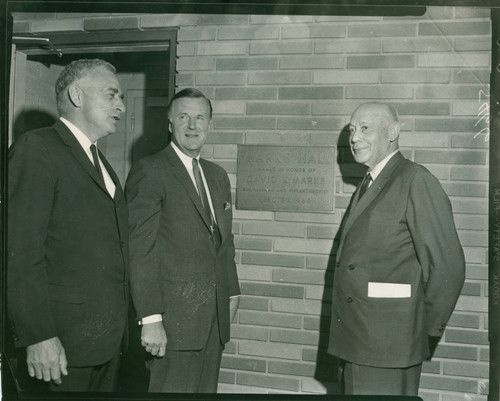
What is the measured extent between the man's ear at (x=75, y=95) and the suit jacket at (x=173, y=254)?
0.34 metres

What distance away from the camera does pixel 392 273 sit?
1.82 meters

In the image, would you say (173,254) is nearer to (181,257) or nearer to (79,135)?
(181,257)

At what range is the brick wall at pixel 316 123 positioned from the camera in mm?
1864

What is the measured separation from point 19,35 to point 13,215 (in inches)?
33.0

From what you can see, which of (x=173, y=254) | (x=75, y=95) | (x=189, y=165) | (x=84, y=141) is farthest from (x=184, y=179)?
(x=75, y=95)

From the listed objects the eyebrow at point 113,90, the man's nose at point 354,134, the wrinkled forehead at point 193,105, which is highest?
the eyebrow at point 113,90

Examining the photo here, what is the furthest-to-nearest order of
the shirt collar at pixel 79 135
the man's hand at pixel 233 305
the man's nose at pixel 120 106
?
the man's hand at pixel 233 305
the man's nose at pixel 120 106
the shirt collar at pixel 79 135

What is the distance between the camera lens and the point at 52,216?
1656 millimetres

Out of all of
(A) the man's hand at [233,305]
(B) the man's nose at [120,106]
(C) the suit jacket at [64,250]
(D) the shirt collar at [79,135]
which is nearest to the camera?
(C) the suit jacket at [64,250]

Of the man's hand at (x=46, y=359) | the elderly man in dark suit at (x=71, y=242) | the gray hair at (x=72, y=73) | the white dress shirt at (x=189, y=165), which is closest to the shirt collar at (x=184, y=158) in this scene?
the white dress shirt at (x=189, y=165)

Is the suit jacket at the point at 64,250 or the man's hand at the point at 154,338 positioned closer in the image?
the suit jacket at the point at 64,250

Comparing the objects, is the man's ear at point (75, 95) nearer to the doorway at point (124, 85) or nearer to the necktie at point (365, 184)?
the doorway at point (124, 85)

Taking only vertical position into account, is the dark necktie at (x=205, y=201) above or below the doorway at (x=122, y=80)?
below

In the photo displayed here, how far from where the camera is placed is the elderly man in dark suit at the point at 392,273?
5.91 ft
